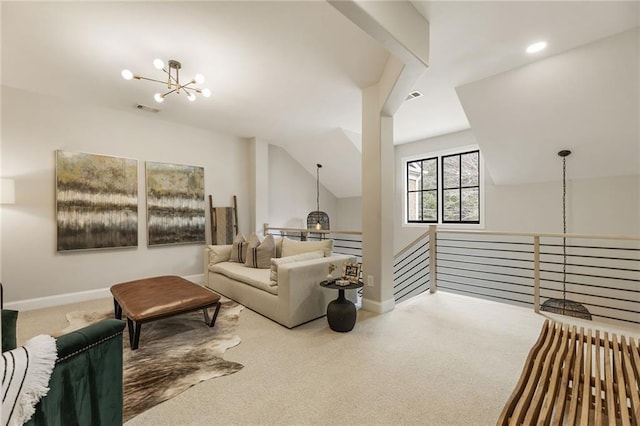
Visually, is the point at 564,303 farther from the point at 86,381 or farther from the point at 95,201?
the point at 95,201

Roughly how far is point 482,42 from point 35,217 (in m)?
5.48

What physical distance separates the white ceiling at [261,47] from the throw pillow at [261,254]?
2012mm

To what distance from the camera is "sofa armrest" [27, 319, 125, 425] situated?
95 centimetres

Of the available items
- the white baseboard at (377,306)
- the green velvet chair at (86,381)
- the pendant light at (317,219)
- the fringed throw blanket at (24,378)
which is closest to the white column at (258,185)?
the pendant light at (317,219)

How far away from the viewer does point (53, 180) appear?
3621 mm

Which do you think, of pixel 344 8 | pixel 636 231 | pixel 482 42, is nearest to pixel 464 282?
pixel 636 231

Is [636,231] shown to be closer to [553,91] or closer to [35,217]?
[553,91]

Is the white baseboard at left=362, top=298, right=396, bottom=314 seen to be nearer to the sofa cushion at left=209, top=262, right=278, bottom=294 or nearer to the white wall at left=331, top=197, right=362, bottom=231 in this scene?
the sofa cushion at left=209, top=262, right=278, bottom=294

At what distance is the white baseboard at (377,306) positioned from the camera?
3307 millimetres

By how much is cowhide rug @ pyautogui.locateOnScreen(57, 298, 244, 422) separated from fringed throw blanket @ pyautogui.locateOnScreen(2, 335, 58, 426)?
1.04 meters

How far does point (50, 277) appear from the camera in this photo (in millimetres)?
3602

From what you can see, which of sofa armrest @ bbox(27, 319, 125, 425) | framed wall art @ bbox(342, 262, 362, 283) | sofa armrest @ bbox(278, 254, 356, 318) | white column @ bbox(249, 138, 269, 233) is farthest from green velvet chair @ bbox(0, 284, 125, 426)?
white column @ bbox(249, 138, 269, 233)

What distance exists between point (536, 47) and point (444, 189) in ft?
10.5

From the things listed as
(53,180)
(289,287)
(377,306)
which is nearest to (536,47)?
(377,306)
